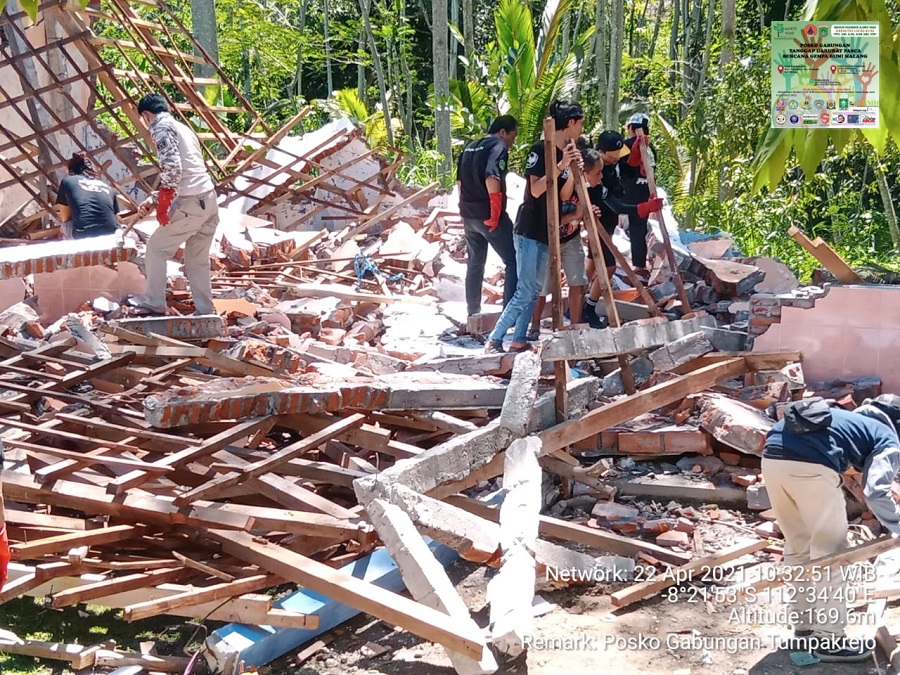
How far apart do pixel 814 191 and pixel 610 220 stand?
8.37 metres

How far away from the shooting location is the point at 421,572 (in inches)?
158

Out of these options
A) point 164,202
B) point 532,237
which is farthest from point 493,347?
point 164,202

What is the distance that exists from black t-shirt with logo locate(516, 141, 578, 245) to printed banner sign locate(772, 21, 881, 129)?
7.69 feet

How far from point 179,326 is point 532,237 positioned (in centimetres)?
301

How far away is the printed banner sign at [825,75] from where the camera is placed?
233 cm

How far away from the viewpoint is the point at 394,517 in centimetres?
432

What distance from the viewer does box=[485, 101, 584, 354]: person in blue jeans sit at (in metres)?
6.99

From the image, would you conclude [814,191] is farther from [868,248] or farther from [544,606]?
[544,606]

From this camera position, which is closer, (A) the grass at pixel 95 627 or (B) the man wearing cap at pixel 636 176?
(A) the grass at pixel 95 627

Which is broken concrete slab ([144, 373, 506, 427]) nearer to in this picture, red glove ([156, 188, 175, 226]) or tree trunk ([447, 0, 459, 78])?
red glove ([156, 188, 175, 226])

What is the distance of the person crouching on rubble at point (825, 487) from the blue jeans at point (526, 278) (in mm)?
3135

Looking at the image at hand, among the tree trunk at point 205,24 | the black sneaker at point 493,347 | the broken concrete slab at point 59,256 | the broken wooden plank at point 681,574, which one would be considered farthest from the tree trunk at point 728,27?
the broken wooden plank at point 681,574

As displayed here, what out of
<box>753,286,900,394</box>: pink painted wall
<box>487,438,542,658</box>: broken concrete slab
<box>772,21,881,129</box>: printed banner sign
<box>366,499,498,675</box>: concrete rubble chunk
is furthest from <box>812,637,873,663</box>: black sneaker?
<box>753,286,900,394</box>: pink painted wall

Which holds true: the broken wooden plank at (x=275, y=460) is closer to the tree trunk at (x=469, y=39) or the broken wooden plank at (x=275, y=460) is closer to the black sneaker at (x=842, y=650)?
the black sneaker at (x=842, y=650)
